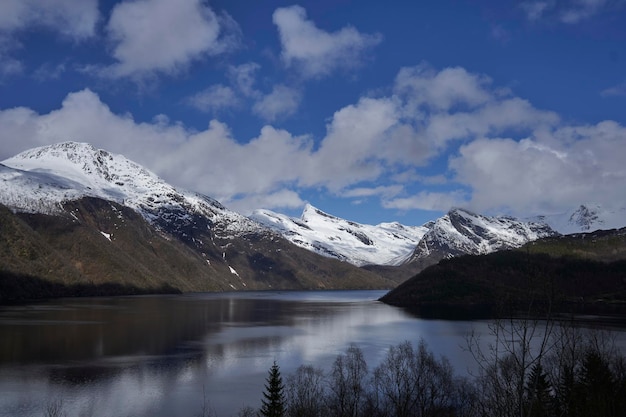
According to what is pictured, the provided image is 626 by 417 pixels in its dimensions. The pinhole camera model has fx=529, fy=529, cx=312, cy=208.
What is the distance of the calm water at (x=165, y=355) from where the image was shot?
6258 cm

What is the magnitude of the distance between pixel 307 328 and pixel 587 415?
10832cm

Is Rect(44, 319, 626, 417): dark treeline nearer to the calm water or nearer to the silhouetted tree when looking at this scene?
the silhouetted tree

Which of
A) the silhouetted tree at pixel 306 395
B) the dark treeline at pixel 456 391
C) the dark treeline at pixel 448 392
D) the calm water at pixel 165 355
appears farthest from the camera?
the calm water at pixel 165 355

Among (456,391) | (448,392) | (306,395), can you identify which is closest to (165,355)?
(306,395)

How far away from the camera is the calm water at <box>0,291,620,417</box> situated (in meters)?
62.6

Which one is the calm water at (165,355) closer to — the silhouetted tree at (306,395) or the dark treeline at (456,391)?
the silhouetted tree at (306,395)

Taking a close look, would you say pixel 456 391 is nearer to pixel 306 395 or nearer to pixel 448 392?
pixel 448 392

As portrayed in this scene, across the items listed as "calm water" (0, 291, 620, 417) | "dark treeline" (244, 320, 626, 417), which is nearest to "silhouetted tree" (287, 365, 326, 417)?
"dark treeline" (244, 320, 626, 417)

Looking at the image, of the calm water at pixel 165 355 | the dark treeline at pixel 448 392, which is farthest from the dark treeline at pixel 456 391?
the calm water at pixel 165 355

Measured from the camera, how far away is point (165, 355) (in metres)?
96.1

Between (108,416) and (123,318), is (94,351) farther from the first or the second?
(123,318)

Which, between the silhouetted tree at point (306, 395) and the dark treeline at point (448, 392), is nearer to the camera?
the dark treeline at point (448, 392)

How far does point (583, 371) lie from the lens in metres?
52.1

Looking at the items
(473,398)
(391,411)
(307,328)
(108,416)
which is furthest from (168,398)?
(307,328)
